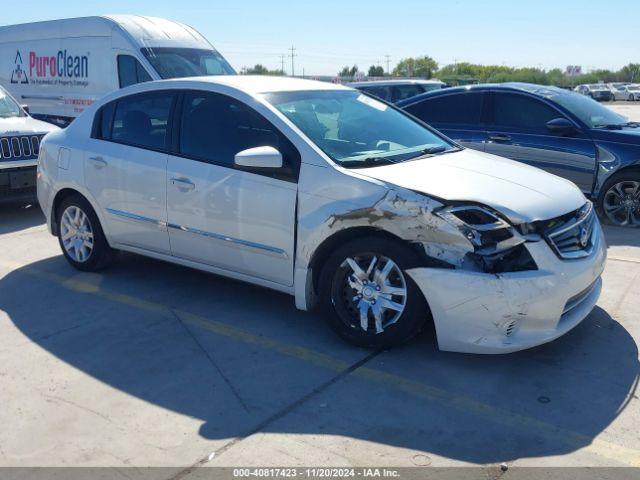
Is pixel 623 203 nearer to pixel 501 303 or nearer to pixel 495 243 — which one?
pixel 495 243

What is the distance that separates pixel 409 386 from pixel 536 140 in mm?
→ 5189

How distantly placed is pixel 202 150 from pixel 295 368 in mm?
1847

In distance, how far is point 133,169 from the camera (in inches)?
214

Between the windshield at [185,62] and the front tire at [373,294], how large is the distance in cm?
846

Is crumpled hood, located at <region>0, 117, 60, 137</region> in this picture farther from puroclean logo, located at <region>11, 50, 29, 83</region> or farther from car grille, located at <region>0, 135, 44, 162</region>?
puroclean logo, located at <region>11, 50, 29, 83</region>

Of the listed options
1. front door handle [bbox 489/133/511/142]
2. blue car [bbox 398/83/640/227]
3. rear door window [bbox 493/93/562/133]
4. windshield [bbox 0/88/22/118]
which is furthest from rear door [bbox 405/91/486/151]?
windshield [bbox 0/88/22/118]

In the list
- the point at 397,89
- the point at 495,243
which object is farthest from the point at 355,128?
the point at 397,89

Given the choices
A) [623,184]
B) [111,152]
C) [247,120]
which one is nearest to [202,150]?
[247,120]

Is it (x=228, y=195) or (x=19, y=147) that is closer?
(x=228, y=195)

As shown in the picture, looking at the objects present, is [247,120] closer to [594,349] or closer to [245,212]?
[245,212]

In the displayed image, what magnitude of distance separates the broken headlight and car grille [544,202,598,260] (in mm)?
214

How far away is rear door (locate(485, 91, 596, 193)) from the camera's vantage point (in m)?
7.92

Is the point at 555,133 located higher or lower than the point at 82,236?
higher

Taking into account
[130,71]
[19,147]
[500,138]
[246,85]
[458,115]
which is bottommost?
[19,147]
